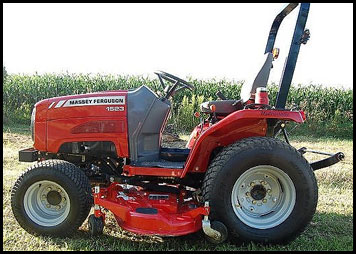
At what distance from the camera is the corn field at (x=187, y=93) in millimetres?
14055

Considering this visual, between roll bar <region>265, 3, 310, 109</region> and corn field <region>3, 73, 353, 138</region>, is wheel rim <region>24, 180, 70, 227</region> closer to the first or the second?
roll bar <region>265, 3, 310, 109</region>

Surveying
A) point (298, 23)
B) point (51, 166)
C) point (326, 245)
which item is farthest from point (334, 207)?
point (51, 166)

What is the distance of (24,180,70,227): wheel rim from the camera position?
357 cm

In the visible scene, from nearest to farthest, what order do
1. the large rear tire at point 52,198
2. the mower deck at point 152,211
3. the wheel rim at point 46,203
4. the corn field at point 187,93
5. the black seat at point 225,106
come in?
the mower deck at point 152,211
the large rear tire at point 52,198
the wheel rim at point 46,203
the black seat at point 225,106
the corn field at point 187,93

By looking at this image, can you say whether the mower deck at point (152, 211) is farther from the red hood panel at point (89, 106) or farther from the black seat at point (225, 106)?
the black seat at point (225, 106)

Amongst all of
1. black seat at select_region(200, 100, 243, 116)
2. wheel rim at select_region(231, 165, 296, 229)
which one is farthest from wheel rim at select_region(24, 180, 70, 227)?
black seat at select_region(200, 100, 243, 116)

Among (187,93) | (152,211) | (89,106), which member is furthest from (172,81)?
(187,93)

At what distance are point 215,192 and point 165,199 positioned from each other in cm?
56

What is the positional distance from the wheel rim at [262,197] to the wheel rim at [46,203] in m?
1.56

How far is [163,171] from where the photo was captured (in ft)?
11.6

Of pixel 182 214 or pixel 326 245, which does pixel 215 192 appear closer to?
pixel 182 214

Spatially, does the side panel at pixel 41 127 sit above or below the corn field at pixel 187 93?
below


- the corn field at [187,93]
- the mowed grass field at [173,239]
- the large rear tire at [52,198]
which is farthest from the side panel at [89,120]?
the corn field at [187,93]

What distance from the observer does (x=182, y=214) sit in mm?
3357
